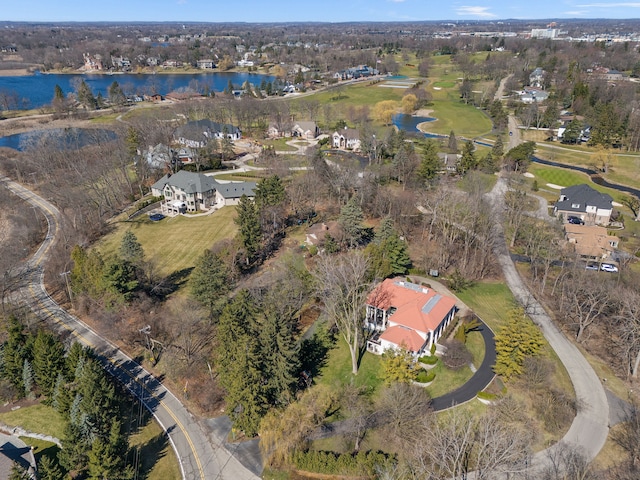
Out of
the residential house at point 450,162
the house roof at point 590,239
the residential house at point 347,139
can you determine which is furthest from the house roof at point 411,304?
the residential house at point 347,139

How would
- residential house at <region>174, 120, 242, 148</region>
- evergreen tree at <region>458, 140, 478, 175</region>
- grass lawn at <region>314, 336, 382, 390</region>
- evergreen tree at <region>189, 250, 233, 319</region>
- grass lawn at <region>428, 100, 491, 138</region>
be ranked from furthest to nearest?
grass lawn at <region>428, 100, 491, 138</region>
residential house at <region>174, 120, 242, 148</region>
evergreen tree at <region>458, 140, 478, 175</region>
evergreen tree at <region>189, 250, 233, 319</region>
grass lawn at <region>314, 336, 382, 390</region>

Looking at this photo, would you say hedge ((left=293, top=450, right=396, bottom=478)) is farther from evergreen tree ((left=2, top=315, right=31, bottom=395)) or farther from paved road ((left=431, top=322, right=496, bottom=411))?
evergreen tree ((left=2, top=315, right=31, bottom=395))

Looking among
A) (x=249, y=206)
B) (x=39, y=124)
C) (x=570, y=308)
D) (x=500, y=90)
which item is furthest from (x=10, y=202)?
(x=500, y=90)

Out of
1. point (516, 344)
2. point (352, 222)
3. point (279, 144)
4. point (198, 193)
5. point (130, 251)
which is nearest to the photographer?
point (516, 344)

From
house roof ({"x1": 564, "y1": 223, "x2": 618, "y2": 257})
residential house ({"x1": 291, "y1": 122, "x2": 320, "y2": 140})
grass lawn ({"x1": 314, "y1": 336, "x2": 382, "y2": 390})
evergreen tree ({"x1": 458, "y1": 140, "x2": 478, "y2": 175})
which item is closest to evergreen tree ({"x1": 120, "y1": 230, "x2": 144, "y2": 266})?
grass lawn ({"x1": 314, "y1": 336, "x2": 382, "y2": 390})

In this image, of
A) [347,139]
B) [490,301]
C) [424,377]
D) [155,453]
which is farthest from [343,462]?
[347,139]

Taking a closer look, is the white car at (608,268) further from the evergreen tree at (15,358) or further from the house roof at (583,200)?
the evergreen tree at (15,358)

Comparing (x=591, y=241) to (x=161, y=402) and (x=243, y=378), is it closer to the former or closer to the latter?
(x=243, y=378)
